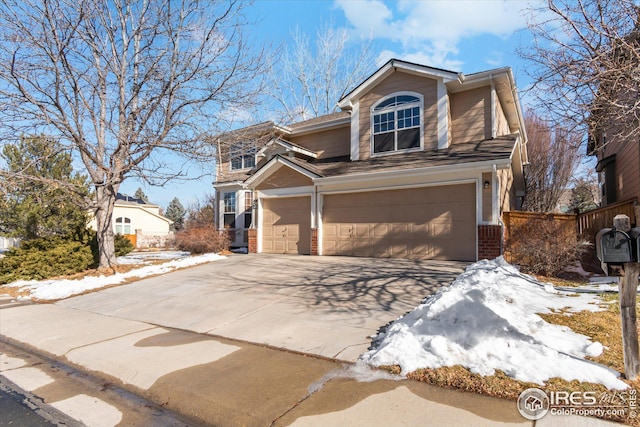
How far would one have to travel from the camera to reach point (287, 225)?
1518 centimetres

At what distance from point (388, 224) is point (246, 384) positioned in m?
9.42

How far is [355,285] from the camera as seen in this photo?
318 inches

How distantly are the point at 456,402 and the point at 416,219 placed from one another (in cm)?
917

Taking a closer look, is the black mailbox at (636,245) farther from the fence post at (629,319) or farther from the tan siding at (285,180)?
the tan siding at (285,180)

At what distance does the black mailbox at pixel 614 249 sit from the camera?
125 inches

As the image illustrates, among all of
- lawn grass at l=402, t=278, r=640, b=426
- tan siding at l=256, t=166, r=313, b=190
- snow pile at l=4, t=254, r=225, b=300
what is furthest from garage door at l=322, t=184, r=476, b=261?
lawn grass at l=402, t=278, r=640, b=426

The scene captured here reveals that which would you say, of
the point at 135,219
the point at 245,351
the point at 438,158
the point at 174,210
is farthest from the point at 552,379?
the point at 174,210

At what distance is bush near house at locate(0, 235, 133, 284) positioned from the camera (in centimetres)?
1145

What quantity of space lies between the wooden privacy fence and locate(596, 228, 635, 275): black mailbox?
27.4 ft

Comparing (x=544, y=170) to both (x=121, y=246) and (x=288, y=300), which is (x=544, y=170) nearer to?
(x=288, y=300)

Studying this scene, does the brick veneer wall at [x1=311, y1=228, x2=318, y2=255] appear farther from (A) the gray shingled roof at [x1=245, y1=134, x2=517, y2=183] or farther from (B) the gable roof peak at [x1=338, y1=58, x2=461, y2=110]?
(B) the gable roof peak at [x1=338, y1=58, x2=461, y2=110]

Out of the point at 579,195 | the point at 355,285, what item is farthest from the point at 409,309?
the point at 579,195

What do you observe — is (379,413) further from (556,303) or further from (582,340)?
(556,303)

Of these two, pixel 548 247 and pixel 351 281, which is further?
pixel 548 247
